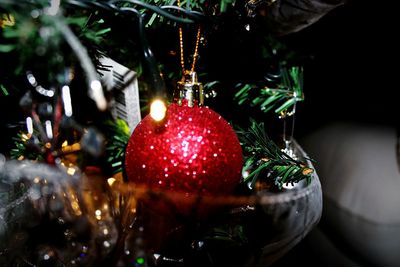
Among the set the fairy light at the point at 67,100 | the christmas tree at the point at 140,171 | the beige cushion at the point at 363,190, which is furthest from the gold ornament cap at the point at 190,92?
the beige cushion at the point at 363,190

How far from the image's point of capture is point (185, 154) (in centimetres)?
41

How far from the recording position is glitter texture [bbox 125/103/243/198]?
409mm

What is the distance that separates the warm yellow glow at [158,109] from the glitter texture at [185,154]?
0.02 m

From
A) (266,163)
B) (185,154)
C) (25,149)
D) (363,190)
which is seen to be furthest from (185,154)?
(363,190)

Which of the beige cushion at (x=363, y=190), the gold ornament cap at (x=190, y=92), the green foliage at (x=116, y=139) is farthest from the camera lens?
the beige cushion at (x=363, y=190)

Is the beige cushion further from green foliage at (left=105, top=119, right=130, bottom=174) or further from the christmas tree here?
green foliage at (left=105, top=119, right=130, bottom=174)

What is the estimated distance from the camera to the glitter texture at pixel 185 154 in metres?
0.41

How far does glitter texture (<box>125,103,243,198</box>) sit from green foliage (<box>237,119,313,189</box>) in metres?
0.08

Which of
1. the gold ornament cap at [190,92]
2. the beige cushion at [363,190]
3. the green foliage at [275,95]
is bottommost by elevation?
the beige cushion at [363,190]

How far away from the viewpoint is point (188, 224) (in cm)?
40

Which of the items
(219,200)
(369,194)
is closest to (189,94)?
(219,200)

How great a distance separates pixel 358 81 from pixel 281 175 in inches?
19.9

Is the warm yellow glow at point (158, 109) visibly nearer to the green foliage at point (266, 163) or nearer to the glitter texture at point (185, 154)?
the glitter texture at point (185, 154)

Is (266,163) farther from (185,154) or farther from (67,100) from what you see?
(67,100)
